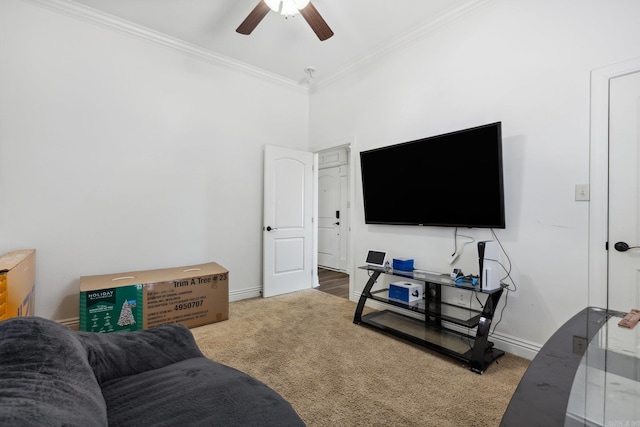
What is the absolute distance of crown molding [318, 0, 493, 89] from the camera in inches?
105

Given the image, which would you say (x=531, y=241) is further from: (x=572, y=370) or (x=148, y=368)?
(x=148, y=368)

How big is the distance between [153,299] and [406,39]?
361cm

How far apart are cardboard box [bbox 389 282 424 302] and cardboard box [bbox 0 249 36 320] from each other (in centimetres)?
285

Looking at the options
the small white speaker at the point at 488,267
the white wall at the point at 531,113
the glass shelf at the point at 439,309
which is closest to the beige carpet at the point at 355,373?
the glass shelf at the point at 439,309

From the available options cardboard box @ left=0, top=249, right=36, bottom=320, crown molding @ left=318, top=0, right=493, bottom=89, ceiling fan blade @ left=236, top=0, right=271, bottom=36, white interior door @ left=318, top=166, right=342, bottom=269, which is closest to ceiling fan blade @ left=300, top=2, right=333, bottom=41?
ceiling fan blade @ left=236, top=0, right=271, bottom=36

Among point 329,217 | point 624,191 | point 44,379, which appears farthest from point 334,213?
point 44,379

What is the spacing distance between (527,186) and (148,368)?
2.70 m

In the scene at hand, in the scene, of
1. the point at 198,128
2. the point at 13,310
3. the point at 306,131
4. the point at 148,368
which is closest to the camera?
the point at 148,368

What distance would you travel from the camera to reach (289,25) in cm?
303

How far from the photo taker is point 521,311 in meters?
2.37

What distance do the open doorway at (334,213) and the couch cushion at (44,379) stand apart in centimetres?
443

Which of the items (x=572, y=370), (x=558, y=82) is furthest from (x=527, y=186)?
(x=572, y=370)

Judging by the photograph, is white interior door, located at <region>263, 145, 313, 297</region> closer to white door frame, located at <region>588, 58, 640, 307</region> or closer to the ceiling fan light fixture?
the ceiling fan light fixture

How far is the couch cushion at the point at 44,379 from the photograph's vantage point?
0.63 m
